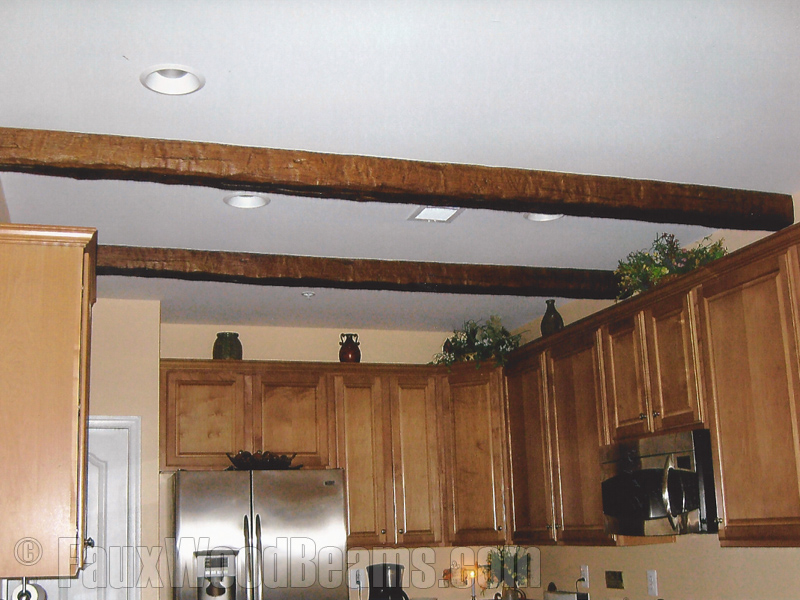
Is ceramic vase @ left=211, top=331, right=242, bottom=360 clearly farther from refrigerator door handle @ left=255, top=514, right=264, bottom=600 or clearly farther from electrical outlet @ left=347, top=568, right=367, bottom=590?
electrical outlet @ left=347, top=568, right=367, bottom=590

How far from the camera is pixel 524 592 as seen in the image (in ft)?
18.6

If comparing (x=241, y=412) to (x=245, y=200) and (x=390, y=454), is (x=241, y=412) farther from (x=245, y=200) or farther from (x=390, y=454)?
(x=245, y=200)

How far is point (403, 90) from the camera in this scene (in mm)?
2623

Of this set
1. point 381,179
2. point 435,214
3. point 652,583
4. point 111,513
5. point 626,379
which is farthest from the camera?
point 111,513

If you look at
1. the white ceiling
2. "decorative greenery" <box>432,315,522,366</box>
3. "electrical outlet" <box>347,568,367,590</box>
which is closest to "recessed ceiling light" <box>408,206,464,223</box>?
the white ceiling

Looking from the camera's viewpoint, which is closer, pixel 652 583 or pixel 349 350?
pixel 652 583

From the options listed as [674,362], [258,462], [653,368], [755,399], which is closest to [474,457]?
[258,462]

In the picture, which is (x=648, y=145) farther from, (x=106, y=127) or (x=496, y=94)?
(x=106, y=127)

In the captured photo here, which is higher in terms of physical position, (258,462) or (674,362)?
(674,362)

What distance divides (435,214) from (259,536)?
2.09m

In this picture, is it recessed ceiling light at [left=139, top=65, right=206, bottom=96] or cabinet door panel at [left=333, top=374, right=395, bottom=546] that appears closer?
recessed ceiling light at [left=139, top=65, right=206, bottom=96]

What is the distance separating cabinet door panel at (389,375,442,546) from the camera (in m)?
5.43

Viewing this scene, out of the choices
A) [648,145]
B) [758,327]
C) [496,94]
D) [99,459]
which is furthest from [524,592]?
[496,94]

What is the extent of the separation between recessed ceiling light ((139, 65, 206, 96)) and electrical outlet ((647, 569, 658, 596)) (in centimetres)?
324
